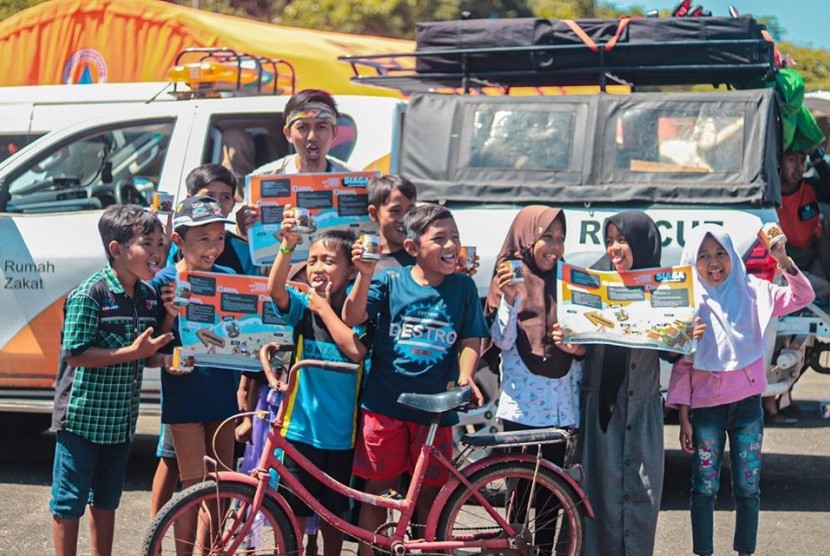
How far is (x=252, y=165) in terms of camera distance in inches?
329

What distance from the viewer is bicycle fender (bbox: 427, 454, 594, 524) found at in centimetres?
530

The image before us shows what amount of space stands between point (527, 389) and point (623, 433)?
460 millimetres

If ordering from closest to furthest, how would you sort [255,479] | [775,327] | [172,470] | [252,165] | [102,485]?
[255,479] → [102,485] → [172,470] → [775,327] → [252,165]

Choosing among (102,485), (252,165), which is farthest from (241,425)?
(252,165)

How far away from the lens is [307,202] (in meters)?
5.93

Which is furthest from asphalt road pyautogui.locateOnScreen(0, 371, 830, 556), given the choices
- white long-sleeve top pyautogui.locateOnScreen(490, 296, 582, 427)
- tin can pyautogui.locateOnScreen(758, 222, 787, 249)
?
tin can pyautogui.locateOnScreen(758, 222, 787, 249)

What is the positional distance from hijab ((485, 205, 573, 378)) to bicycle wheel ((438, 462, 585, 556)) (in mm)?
486

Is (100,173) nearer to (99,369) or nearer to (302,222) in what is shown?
(99,369)

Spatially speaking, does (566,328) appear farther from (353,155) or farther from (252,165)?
(252,165)

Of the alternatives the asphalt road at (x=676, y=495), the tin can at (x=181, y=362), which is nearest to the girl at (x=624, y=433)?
the asphalt road at (x=676, y=495)

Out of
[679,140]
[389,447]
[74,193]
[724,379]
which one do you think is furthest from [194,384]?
[679,140]

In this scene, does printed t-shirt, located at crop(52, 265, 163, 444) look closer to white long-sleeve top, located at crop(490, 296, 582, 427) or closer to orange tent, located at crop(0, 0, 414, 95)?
white long-sleeve top, located at crop(490, 296, 582, 427)

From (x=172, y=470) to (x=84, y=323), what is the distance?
2.94ft

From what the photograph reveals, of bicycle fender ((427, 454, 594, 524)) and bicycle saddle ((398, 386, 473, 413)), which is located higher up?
bicycle saddle ((398, 386, 473, 413))
